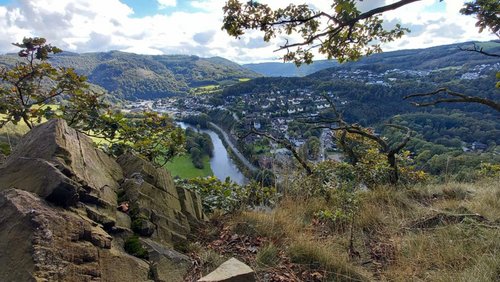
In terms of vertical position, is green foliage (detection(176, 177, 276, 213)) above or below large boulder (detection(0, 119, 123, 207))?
below

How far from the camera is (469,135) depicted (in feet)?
201

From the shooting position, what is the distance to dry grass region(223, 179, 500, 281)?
3381 millimetres

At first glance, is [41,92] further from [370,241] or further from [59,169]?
[370,241]

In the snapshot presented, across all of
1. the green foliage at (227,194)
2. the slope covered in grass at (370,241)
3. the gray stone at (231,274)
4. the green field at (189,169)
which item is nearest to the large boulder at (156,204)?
the slope covered in grass at (370,241)

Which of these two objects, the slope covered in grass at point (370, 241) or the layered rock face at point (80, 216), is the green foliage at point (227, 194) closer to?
the slope covered in grass at point (370, 241)

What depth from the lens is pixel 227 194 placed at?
19.0 ft

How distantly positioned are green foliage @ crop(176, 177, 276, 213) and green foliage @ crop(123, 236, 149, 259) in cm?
226

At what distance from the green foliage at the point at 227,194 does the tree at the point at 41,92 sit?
2.11 meters

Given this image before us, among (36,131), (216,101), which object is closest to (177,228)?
(36,131)

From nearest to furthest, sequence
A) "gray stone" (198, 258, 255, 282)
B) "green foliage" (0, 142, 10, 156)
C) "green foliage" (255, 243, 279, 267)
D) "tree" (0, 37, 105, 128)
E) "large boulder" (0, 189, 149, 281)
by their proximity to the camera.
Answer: "large boulder" (0, 189, 149, 281) < "gray stone" (198, 258, 255, 282) < "green foliage" (255, 243, 279, 267) < "green foliage" (0, 142, 10, 156) < "tree" (0, 37, 105, 128)

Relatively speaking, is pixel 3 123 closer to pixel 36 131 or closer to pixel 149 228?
pixel 36 131

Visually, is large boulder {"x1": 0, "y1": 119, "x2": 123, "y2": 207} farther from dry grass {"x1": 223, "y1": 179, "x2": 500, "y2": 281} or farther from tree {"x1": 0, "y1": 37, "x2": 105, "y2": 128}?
dry grass {"x1": 223, "y1": 179, "x2": 500, "y2": 281}

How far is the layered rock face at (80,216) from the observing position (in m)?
2.39

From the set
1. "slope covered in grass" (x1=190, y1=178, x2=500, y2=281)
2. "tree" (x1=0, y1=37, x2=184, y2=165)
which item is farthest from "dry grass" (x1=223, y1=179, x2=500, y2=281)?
"tree" (x1=0, y1=37, x2=184, y2=165)
